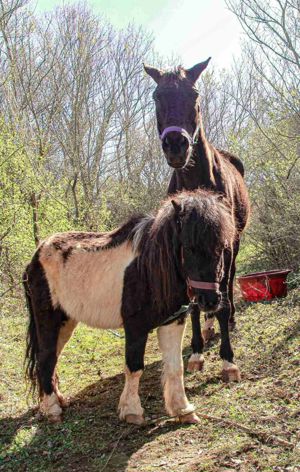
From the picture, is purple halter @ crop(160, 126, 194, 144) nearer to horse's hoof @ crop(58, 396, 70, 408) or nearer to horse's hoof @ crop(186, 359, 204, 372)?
horse's hoof @ crop(186, 359, 204, 372)

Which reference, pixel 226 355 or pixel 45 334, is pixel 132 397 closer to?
pixel 45 334

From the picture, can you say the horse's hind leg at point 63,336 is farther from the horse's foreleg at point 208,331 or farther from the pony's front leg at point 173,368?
the horse's foreleg at point 208,331

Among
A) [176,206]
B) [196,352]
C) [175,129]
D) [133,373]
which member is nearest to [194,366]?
[196,352]

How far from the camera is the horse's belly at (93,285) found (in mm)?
3752

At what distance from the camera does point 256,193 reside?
9.65 m

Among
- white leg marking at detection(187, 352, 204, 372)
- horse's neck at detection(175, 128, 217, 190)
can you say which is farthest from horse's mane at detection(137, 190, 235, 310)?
white leg marking at detection(187, 352, 204, 372)

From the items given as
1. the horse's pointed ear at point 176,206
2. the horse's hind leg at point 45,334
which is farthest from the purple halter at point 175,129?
the horse's hind leg at point 45,334

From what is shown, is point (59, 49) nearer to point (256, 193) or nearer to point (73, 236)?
point (256, 193)

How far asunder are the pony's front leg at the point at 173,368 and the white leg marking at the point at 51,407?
1.01 meters

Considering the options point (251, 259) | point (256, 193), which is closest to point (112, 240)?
point (256, 193)

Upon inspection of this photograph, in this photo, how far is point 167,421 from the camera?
357cm

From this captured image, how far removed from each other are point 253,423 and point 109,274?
163 centimetres

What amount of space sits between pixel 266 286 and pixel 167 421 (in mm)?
4201

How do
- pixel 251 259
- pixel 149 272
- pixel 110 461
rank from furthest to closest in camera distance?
pixel 251 259 → pixel 149 272 → pixel 110 461
